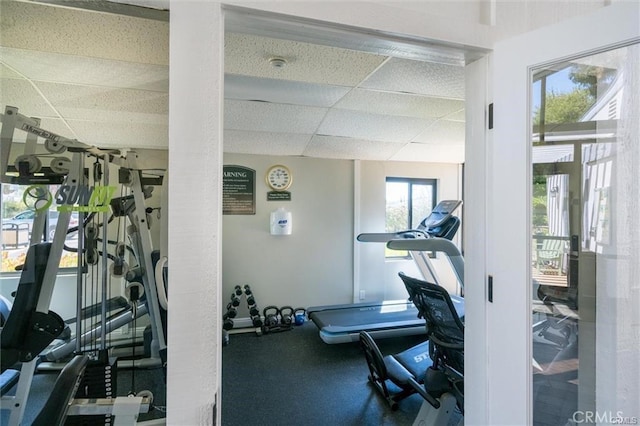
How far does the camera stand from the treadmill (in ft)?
7.09

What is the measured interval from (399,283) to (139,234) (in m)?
3.89

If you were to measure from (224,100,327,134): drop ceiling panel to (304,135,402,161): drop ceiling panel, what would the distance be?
424mm

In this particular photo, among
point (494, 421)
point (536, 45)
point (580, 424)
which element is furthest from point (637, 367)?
point (536, 45)

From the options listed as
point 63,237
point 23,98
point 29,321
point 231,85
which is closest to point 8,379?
point 29,321

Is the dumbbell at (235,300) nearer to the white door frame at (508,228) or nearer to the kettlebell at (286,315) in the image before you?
the kettlebell at (286,315)

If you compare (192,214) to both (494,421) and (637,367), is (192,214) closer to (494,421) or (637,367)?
(494,421)

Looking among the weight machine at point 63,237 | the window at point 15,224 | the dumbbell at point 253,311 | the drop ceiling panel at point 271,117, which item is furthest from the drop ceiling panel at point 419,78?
the dumbbell at point 253,311

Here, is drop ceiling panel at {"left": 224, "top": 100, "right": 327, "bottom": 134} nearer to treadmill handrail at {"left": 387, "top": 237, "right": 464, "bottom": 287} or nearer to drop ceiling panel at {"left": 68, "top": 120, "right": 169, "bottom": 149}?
drop ceiling panel at {"left": 68, "top": 120, "right": 169, "bottom": 149}

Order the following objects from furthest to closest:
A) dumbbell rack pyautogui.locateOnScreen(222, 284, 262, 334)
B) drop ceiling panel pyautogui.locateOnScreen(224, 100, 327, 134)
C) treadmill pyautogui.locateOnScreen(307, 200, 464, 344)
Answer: dumbbell rack pyautogui.locateOnScreen(222, 284, 262, 334) < drop ceiling panel pyautogui.locateOnScreen(224, 100, 327, 134) < treadmill pyautogui.locateOnScreen(307, 200, 464, 344)

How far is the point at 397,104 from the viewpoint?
2.75 metres

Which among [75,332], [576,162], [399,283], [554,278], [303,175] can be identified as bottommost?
[399,283]

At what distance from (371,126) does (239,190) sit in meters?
2.05

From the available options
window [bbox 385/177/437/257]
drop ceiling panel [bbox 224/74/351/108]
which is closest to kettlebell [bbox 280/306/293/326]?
window [bbox 385/177/437/257]

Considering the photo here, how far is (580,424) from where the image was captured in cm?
109
